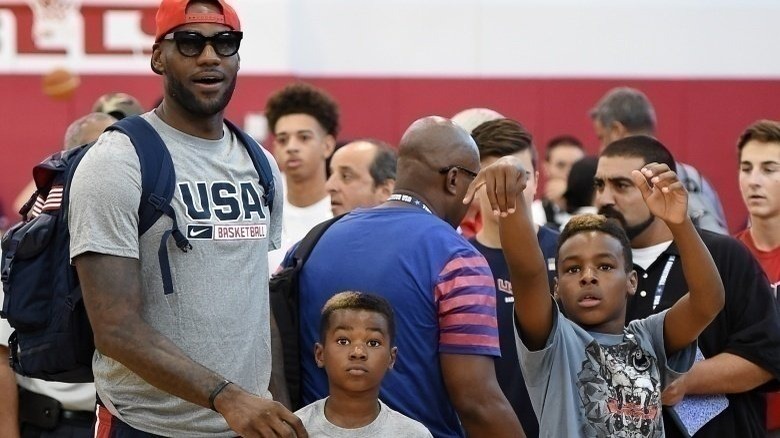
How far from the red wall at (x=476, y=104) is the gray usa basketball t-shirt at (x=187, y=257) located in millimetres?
7214

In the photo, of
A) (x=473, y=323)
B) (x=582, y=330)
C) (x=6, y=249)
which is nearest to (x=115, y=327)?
(x=6, y=249)

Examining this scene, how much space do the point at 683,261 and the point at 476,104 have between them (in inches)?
272

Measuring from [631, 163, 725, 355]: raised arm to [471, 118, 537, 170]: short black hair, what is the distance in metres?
1.25

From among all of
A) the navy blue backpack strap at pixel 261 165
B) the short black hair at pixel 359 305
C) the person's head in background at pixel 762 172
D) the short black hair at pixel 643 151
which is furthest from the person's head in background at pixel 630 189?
the navy blue backpack strap at pixel 261 165

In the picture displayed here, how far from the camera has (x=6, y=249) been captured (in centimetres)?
367

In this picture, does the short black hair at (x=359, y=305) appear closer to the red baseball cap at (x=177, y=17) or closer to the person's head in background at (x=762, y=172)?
the red baseball cap at (x=177, y=17)

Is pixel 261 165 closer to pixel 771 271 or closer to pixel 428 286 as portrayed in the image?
pixel 428 286

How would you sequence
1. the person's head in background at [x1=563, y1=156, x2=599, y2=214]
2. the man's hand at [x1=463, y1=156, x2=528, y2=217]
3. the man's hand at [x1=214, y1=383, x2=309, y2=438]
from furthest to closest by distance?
the person's head in background at [x1=563, y1=156, x2=599, y2=214] < the man's hand at [x1=463, y1=156, x2=528, y2=217] < the man's hand at [x1=214, y1=383, x2=309, y2=438]

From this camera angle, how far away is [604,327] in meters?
4.36

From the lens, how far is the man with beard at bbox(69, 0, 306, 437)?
129 inches

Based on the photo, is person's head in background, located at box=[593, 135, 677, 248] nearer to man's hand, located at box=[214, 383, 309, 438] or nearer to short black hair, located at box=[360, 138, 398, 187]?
short black hair, located at box=[360, 138, 398, 187]

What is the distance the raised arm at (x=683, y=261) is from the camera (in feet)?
13.4

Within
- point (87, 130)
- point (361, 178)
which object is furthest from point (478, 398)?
point (87, 130)

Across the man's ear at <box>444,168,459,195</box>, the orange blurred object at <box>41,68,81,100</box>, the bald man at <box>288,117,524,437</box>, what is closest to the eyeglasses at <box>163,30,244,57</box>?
the bald man at <box>288,117,524,437</box>
